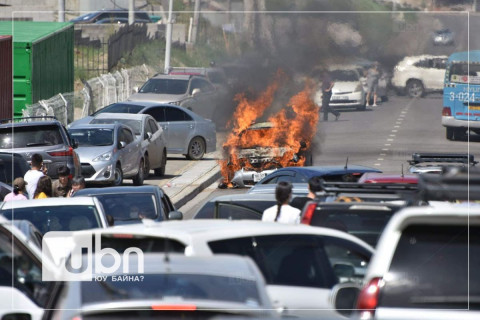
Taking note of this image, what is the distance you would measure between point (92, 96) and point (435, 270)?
27384mm

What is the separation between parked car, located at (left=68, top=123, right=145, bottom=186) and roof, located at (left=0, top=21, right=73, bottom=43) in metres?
6.30

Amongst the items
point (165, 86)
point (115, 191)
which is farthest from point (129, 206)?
point (165, 86)

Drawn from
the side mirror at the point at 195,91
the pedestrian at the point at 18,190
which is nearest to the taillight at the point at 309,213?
the pedestrian at the point at 18,190

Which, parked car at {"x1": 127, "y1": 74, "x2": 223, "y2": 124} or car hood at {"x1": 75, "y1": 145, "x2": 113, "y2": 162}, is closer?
car hood at {"x1": 75, "y1": 145, "x2": 113, "y2": 162}

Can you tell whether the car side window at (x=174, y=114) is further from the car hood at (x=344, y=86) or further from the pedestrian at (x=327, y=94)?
the car hood at (x=344, y=86)

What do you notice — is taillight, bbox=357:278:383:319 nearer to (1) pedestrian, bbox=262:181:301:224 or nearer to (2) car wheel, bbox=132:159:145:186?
(1) pedestrian, bbox=262:181:301:224

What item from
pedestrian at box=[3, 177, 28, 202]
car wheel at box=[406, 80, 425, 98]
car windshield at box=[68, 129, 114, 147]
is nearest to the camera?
pedestrian at box=[3, 177, 28, 202]

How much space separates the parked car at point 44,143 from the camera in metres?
20.2

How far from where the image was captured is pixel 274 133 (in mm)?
23859

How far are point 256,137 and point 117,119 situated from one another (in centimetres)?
357

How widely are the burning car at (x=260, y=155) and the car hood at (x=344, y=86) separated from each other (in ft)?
5.44

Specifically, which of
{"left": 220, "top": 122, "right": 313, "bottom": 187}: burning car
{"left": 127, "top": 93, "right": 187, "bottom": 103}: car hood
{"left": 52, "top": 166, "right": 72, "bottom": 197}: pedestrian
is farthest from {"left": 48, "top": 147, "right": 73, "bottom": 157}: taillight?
{"left": 127, "top": 93, "right": 187, "bottom": 103}: car hood

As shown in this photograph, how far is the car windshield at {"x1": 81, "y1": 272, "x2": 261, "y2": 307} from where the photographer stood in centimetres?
619

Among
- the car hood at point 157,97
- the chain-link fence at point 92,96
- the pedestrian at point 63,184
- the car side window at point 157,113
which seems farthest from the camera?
the car hood at point 157,97
